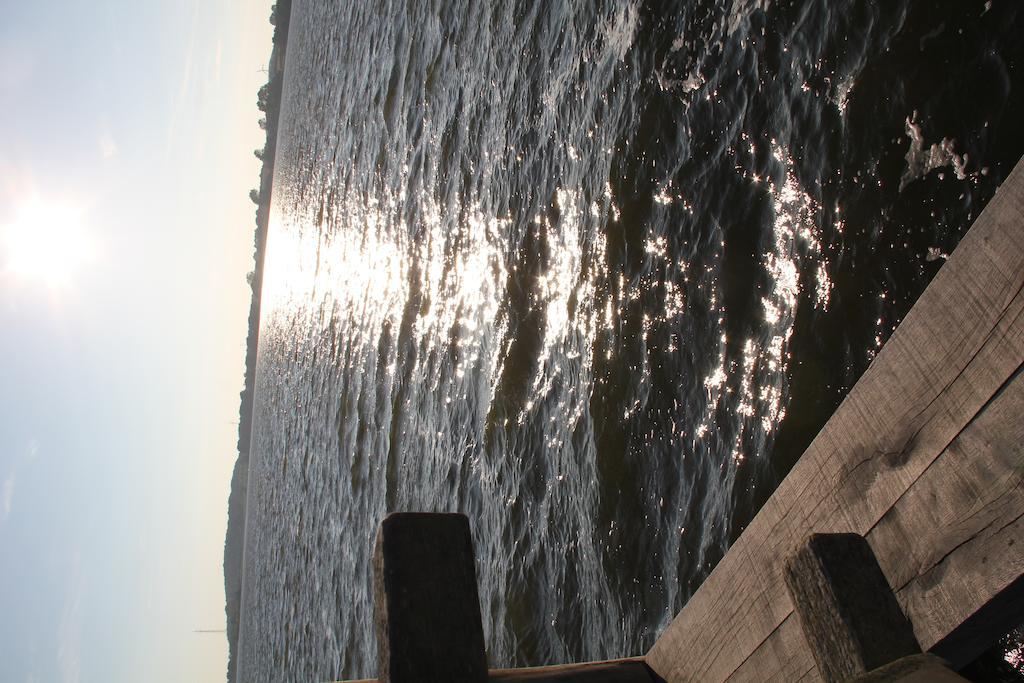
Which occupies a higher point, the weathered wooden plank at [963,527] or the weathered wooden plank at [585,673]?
the weathered wooden plank at [963,527]

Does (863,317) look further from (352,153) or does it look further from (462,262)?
(352,153)

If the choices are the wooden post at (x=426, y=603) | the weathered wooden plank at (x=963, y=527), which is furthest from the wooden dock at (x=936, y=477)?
the wooden post at (x=426, y=603)

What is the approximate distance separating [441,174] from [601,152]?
334cm

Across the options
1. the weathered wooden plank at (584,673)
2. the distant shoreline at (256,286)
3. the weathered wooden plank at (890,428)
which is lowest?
the weathered wooden plank at (584,673)

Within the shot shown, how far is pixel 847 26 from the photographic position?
12.6ft

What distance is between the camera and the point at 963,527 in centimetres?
158

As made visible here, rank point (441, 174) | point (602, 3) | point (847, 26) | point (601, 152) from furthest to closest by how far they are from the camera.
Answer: point (441, 174) → point (602, 3) → point (601, 152) → point (847, 26)

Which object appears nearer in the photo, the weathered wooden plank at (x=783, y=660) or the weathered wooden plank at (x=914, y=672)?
the weathered wooden plank at (x=914, y=672)

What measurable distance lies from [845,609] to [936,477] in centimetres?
35

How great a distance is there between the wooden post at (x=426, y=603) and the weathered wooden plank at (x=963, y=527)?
1001 millimetres

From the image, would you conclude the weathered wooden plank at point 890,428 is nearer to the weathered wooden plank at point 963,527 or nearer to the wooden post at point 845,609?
the weathered wooden plank at point 963,527

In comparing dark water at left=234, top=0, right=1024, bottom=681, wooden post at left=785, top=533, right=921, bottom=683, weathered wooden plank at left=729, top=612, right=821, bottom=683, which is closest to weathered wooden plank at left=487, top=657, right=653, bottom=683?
weathered wooden plank at left=729, top=612, right=821, bottom=683

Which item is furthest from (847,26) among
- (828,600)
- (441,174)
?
(441,174)

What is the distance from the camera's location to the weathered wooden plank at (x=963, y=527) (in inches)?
59.2
